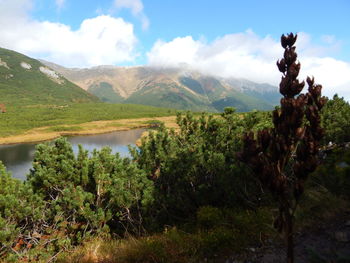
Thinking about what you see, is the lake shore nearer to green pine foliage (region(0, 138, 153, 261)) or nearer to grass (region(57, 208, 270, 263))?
green pine foliage (region(0, 138, 153, 261))

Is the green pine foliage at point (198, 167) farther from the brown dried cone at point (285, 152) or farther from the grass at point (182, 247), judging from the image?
the brown dried cone at point (285, 152)

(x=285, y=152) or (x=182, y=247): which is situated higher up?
(x=285, y=152)

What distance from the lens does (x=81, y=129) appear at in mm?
103625

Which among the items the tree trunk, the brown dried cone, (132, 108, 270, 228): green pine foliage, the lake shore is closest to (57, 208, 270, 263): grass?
(132, 108, 270, 228): green pine foliage

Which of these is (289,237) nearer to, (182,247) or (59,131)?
(182,247)

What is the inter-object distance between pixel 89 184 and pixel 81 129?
99.5 metres

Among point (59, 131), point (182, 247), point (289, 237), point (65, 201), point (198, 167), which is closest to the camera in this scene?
point (289, 237)

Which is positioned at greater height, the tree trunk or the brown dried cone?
the brown dried cone

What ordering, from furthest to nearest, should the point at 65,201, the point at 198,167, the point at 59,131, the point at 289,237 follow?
1. the point at 59,131
2. the point at 198,167
3. the point at 65,201
4. the point at 289,237

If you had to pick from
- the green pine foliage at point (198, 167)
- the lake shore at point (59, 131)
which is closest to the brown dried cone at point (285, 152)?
the green pine foliage at point (198, 167)

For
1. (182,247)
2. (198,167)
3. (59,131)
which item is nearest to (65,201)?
(182,247)

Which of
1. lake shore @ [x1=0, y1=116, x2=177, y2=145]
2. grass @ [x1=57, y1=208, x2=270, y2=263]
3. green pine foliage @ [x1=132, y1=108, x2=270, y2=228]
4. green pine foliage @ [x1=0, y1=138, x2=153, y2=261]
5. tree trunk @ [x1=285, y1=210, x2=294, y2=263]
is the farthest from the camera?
lake shore @ [x1=0, y1=116, x2=177, y2=145]

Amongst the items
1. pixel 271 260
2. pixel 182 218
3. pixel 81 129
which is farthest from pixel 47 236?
pixel 81 129

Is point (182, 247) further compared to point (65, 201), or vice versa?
point (65, 201)
